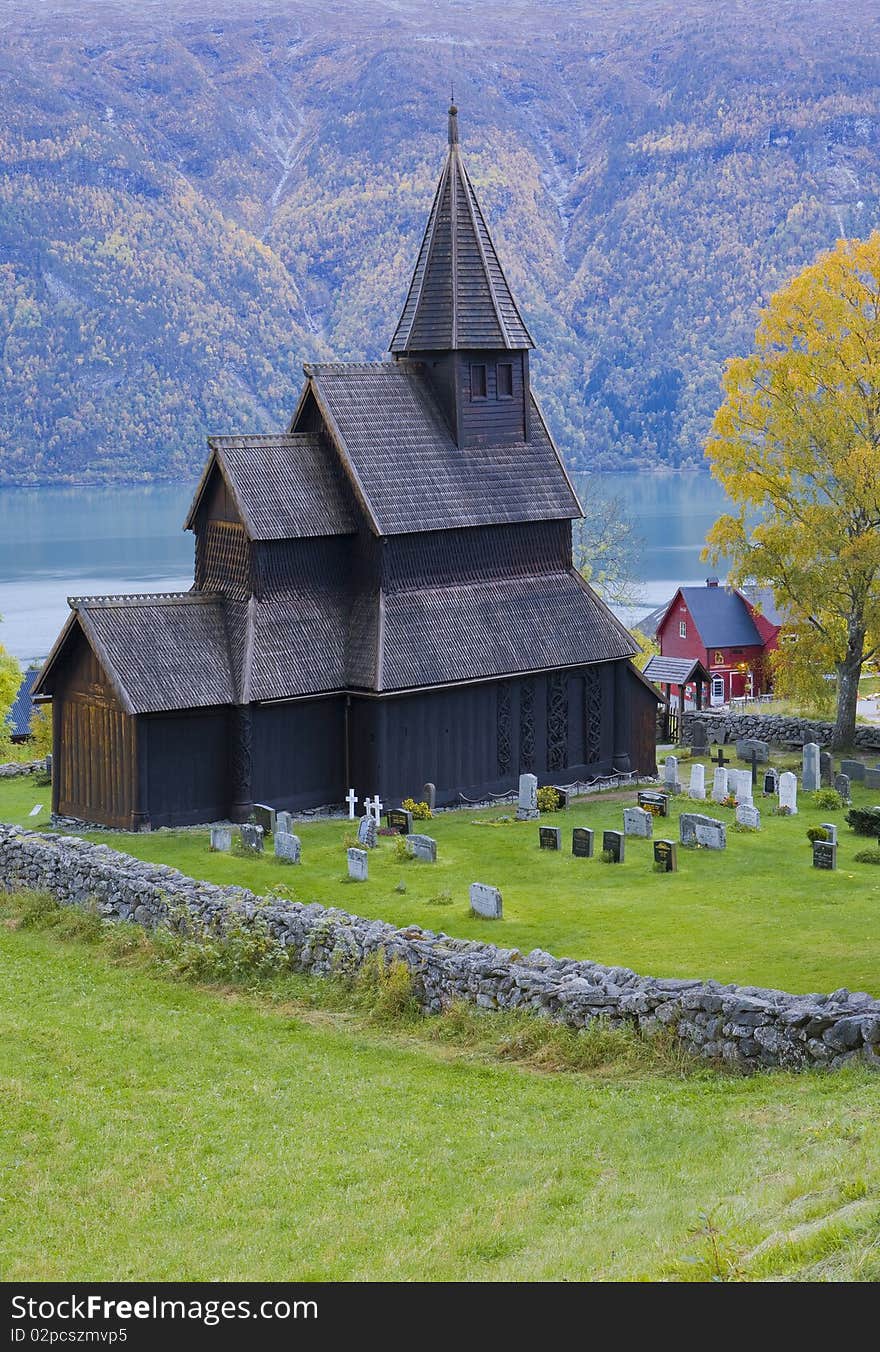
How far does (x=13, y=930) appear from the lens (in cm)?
2411

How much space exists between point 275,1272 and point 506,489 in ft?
80.2

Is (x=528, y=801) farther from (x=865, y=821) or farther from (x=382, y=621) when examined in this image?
(x=865, y=821)

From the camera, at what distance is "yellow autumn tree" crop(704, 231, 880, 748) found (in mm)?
39219

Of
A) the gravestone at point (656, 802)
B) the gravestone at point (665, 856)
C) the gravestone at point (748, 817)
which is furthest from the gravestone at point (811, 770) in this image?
the gravestone at point (665, 856)

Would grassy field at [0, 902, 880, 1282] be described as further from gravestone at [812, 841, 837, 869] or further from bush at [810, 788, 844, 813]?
bush at [810, 788, 844, 813]

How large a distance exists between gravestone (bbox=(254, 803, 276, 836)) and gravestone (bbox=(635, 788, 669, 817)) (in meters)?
7.08

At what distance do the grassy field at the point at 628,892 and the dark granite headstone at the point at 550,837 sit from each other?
20 centimetres

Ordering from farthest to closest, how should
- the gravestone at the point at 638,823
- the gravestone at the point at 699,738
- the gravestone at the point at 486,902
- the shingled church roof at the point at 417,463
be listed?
1. the gravestone at the point at 699,738
2. the shingled church roof at the point at 417,463
3. the gravestone at the point at 638,823
4. the gravestone at the point at 486,902

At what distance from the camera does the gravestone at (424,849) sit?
27406 mm

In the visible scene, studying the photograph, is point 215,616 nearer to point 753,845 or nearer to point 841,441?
point 753,845

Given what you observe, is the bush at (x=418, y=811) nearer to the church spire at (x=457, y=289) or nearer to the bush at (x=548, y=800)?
the bush at (x=548, y=800)

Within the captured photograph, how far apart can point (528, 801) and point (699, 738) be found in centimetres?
973

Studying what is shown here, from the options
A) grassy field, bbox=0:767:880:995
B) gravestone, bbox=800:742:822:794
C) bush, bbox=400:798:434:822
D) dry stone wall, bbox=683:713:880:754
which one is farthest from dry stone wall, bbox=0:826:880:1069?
dry stone wall, bbox=683:713:880:754

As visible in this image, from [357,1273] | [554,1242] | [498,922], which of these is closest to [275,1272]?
[357,1273]
